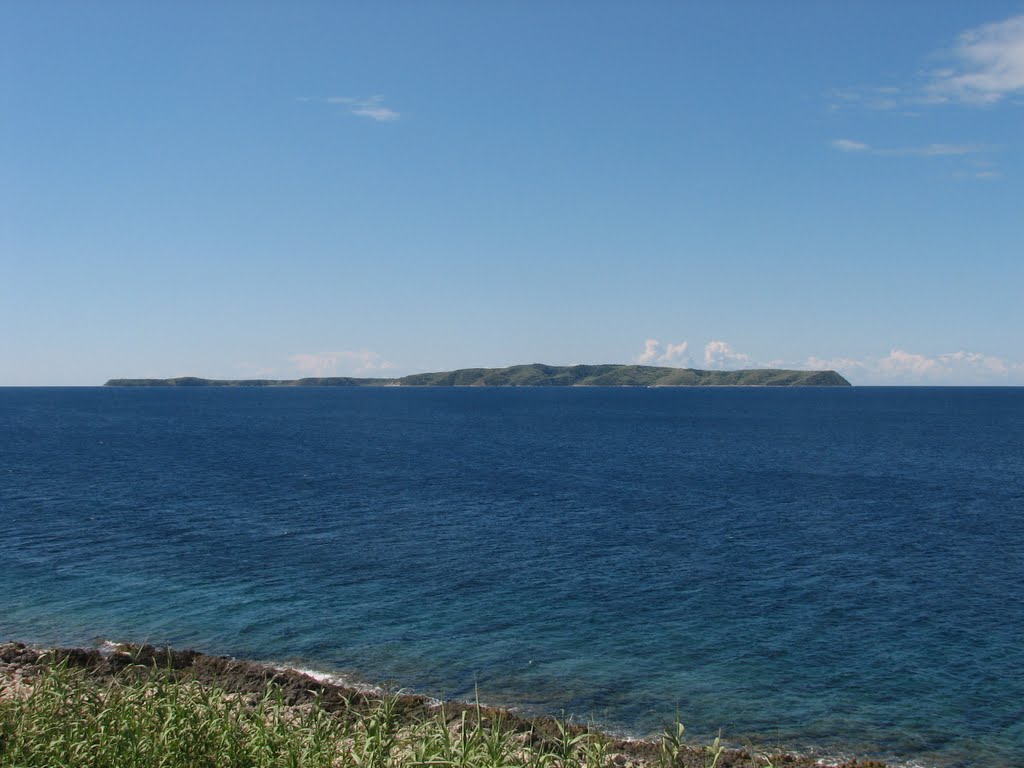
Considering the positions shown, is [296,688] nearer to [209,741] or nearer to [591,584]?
[209,741]

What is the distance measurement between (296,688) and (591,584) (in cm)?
2157

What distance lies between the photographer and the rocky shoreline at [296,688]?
25.9 meters

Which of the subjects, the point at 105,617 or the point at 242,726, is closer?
the point at 242,726

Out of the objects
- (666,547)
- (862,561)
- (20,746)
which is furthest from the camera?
(666,547)

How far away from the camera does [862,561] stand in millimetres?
52281

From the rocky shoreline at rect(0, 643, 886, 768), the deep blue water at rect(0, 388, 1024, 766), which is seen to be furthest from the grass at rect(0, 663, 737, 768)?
the deep blue water at rect(0, 388, 1024, 766)

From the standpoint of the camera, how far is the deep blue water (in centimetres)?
3188

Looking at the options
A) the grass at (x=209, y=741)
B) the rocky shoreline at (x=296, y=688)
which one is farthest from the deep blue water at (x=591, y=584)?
the grass at (x=209, y=741)

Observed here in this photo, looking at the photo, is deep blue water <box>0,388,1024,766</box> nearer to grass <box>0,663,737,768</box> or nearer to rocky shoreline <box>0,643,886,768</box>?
rocky shoreline <box>0,643,886,768</box>

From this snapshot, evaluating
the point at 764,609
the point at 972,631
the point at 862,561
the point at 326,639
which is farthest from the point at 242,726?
the point at 862,561

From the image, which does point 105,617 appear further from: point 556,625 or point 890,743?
point 890,743

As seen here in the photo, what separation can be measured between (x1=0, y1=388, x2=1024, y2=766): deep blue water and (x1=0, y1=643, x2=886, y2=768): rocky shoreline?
6.98 feet

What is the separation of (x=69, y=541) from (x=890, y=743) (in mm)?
54541

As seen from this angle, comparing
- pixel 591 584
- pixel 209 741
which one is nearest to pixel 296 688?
pixel 209 741
